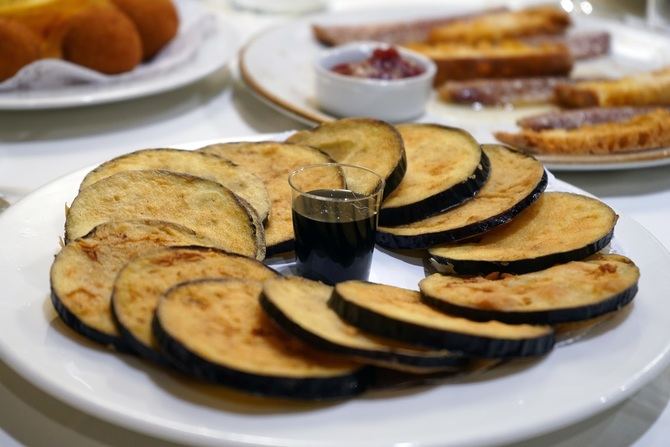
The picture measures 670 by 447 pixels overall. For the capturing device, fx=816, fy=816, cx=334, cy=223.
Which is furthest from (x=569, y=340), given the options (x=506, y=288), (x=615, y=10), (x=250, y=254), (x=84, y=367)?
(x=615, y=10)

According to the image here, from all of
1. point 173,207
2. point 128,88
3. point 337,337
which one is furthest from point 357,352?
point 128,88

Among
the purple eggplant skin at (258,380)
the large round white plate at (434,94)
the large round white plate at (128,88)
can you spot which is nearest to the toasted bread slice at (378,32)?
the large round white plate at (434,94)

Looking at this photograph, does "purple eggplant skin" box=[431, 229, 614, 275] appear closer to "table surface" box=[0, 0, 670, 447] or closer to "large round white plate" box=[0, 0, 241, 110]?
"table surface" box=[0, 0, 670, 447]

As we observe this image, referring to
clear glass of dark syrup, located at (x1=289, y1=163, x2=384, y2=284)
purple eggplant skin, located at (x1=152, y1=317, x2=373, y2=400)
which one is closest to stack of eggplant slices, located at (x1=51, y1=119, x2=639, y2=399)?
purple eggplant skin, located at (x1=152, y1=317, x2=373, y2=400)

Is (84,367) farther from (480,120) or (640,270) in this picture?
(480,120)

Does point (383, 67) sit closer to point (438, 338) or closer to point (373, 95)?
point (373, 95)

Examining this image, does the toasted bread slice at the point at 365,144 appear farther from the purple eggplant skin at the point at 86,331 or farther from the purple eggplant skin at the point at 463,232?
the purple eggplant skin at the point at 86,331
